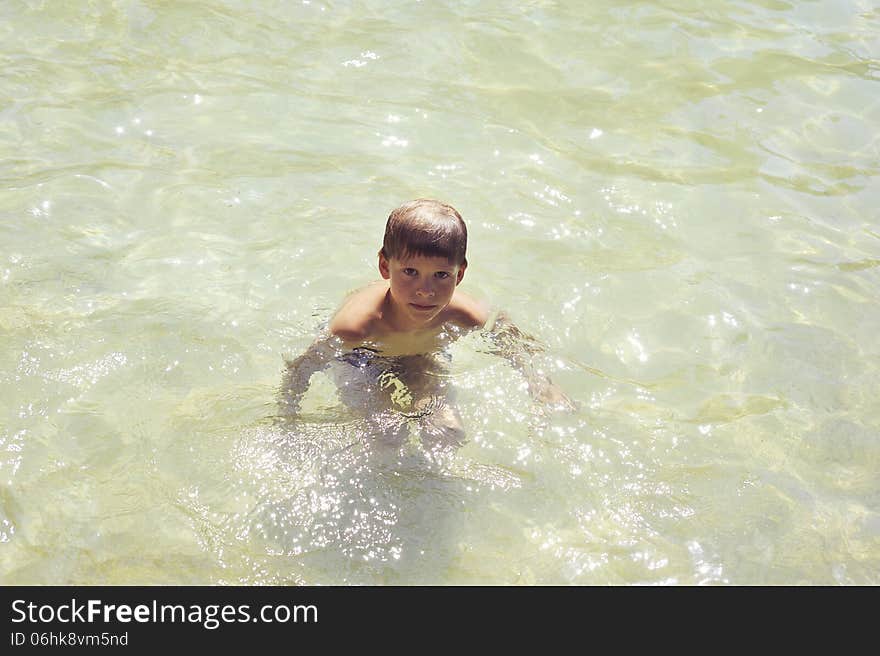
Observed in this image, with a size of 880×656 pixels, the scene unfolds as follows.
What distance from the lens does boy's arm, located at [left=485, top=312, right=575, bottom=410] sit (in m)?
3.64

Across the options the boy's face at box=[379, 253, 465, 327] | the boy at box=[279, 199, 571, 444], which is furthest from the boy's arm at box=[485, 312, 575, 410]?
the boy's face at box=[379, 253, 465, 327]

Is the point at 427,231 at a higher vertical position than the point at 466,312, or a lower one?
higher

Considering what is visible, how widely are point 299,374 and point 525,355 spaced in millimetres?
972

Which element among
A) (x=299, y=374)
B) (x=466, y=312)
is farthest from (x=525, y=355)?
(x=299, y=374)

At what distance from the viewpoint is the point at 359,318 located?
366cm

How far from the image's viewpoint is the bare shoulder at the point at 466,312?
3.82 m

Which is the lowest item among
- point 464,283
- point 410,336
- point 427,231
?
point 464,283

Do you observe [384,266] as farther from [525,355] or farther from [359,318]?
[525,355]

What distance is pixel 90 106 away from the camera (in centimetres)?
538

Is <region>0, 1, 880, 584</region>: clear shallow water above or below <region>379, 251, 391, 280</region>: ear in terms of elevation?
below

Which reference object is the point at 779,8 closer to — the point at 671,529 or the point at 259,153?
the point at 259,153

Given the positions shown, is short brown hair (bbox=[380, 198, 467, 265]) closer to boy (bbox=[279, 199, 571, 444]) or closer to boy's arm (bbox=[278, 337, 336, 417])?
Answer: boy (bbox=[279, 199, 571, 444])
